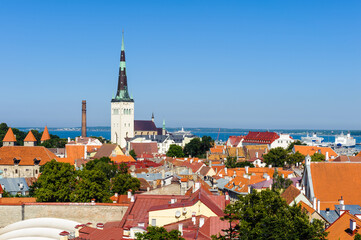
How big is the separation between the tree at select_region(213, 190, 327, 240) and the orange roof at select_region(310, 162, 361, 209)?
1606 cm

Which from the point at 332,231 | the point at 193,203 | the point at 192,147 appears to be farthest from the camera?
the point at 192,147

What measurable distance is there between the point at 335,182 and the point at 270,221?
21921mm

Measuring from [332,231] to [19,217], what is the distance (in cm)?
2506

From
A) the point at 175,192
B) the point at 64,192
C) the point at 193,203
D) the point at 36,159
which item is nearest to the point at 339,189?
the point at 175,192

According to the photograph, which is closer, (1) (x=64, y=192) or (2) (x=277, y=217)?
(2) (x=277, y=217)

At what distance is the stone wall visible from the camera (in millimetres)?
40906

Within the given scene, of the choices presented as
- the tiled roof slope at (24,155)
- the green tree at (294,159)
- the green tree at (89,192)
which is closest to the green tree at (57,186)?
the green tree at (89,192)

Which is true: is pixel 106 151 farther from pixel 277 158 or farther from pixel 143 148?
pixel 277 158

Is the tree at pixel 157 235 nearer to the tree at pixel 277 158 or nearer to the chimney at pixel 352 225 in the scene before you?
the chimney at pixel 352 225

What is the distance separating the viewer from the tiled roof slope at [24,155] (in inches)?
3359

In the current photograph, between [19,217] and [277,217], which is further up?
[277,217]

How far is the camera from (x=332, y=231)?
28594 millimetres

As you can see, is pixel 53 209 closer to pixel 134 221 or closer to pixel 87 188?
pixel 87 188

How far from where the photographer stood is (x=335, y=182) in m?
43.8
